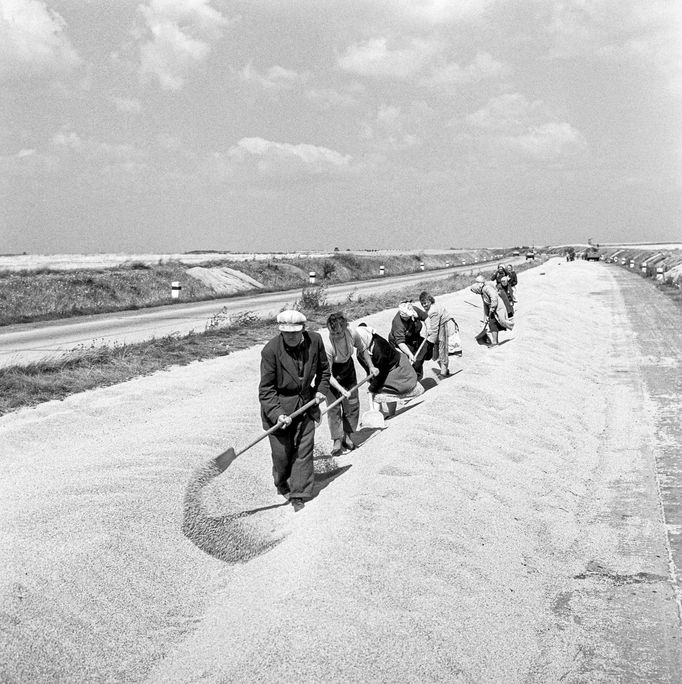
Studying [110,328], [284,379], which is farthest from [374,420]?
[110,328]

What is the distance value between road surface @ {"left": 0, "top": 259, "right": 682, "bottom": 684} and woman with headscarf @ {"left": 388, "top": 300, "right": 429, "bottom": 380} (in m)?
1.17

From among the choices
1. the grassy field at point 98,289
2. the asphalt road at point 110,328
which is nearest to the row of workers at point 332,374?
the asphalt road at point 110,328

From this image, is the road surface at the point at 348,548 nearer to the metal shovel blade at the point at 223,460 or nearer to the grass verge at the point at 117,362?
the metal shovel blade at the point at 223,460

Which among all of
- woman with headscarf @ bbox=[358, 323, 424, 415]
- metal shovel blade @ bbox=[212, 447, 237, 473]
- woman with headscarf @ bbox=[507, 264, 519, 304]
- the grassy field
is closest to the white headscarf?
woman with headscarf @ bbox=[358, 323, 424, 415]

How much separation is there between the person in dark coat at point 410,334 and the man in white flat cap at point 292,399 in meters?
3.79

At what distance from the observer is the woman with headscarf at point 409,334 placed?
1103 centimetres

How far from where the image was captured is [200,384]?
11.8 meters

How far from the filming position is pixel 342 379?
9.04 m

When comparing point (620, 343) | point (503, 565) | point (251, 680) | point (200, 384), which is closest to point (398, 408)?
point (200, 384)

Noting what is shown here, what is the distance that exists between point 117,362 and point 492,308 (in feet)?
24.6

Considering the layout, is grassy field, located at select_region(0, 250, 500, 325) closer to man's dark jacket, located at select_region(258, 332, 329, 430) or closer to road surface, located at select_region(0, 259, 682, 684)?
road surface, located at select_region(0, 259, 682, 684)

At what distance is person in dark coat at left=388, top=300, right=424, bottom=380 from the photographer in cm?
1104

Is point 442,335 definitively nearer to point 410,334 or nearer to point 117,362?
point 410,334

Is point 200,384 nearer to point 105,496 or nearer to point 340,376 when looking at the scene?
point 340,376
